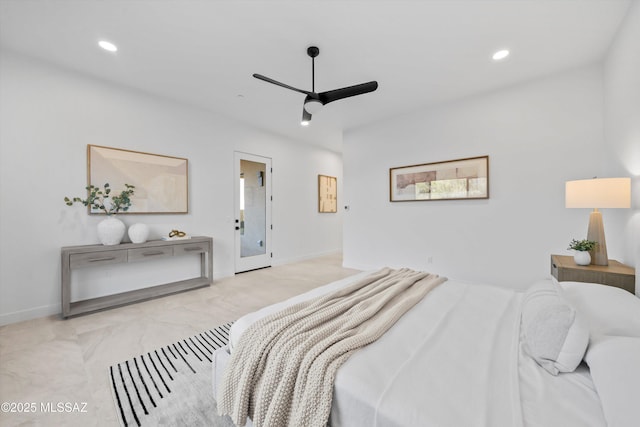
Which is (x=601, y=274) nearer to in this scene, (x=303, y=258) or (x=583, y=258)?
(x=583, y=258)

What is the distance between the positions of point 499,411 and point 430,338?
1.38ft

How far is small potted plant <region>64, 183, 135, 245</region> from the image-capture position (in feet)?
10.1

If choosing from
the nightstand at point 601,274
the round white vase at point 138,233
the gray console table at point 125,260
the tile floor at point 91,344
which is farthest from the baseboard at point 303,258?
the nightstand at point 601,274

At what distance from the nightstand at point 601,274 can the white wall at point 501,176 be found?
60cm

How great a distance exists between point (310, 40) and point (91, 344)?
3.43 metres

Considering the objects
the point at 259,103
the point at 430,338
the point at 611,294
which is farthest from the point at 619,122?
the point at 259,103

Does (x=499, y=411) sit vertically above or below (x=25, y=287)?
above

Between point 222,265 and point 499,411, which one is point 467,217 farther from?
point 222,265

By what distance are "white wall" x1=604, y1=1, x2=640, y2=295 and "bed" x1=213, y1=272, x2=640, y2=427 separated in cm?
133

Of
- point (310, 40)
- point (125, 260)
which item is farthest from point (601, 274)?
point (125, 260)

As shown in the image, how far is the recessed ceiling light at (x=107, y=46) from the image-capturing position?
2.54 metres

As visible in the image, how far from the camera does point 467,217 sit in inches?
151

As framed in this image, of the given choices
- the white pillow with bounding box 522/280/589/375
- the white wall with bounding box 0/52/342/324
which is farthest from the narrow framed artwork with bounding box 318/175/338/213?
the white pillow with bounding box 522/280/589/375

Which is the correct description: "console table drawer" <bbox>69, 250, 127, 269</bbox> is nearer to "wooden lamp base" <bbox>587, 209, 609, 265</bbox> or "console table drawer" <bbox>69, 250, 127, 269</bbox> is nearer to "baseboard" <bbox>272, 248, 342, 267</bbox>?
"baseboard" <bbox>272, 248, 342, 267</bbox>
